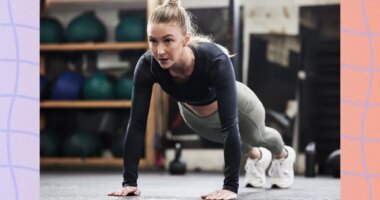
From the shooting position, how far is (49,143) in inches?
215

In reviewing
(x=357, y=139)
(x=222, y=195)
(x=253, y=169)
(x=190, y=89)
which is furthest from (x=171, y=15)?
(x=253, y=169)

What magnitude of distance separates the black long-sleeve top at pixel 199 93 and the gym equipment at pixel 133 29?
2977mm

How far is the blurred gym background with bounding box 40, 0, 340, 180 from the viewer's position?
5.21 m

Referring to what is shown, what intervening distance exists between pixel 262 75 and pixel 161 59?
314cm

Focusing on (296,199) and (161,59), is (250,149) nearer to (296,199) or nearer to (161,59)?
(296,199)

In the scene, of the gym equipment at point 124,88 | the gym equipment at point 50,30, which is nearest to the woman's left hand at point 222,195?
the gym equipment at point 124,88

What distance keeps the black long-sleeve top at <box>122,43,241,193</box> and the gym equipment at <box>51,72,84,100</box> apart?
10.1 feet

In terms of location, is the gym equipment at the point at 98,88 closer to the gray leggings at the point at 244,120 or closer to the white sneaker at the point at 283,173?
the white sneaker at the point at 283,173

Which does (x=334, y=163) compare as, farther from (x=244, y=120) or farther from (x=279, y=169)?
(x=244, y=120)

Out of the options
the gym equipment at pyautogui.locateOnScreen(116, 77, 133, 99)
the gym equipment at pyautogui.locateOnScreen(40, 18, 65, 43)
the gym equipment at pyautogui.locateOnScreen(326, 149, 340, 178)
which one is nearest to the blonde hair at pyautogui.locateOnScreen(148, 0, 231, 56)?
the gym equipment at pyautogui.locateOnScreen(326, 149, 340, 178)

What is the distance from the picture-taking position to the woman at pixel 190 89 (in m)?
2.30

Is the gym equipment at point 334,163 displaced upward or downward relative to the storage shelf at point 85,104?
downward

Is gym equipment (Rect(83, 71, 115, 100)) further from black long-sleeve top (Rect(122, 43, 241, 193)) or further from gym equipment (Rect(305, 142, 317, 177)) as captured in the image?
black long-sleeve top (Rect(122, 43, 241, 193))

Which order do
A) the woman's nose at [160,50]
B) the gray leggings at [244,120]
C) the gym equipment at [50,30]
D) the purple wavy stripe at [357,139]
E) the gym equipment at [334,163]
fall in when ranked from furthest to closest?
the gym equipment at [50,30] → the gym equipment at [334,163] → the gray leggings at [244,120] → the woman's nose at [160,50] → the purple wavy stripe at [357,139]
